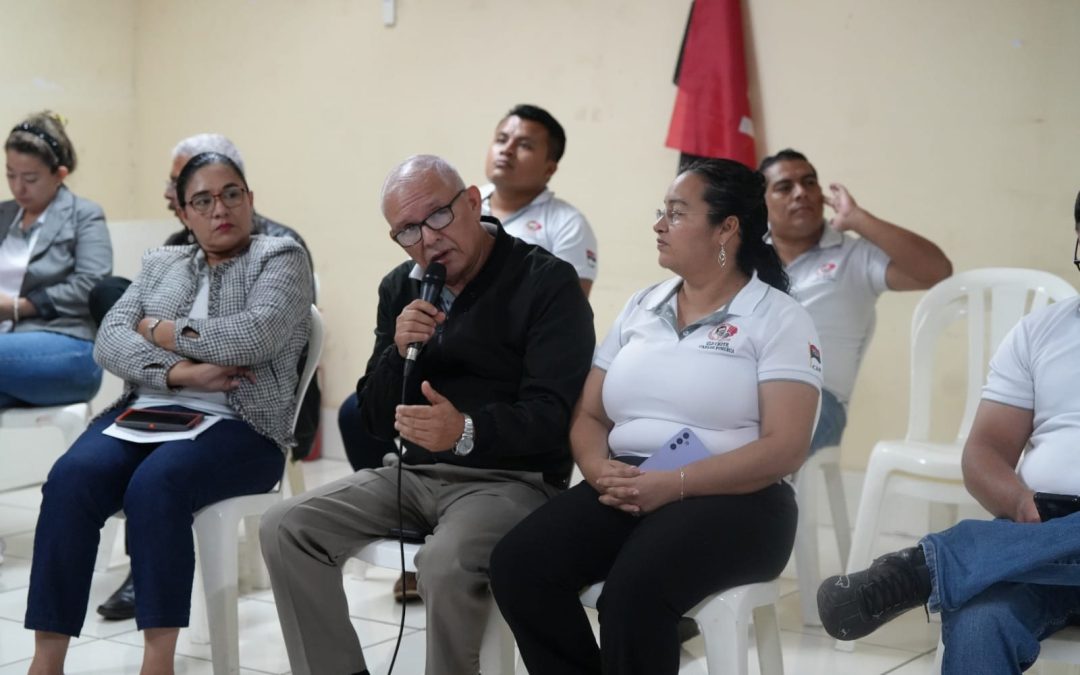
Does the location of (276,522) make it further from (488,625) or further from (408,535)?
(488,625)

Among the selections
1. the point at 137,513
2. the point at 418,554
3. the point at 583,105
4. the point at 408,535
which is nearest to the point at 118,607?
the point at 137,513

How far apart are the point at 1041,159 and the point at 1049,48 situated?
0.34 m

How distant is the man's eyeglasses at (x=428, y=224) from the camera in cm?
254

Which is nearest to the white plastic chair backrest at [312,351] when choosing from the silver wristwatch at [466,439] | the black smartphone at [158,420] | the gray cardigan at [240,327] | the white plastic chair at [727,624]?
the gray cardigan at [240,327]

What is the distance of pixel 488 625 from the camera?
2365mm

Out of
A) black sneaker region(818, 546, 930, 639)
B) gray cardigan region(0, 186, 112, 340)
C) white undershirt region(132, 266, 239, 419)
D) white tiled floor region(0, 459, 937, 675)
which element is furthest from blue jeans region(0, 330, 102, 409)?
black sneaker region(818, 546, 930, 639)

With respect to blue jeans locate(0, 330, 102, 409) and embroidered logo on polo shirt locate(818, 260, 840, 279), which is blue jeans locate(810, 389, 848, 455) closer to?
embroidered logo on polo shirt locate(818, 260, 840, 279)

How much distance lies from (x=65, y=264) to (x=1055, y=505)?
9.99 feet

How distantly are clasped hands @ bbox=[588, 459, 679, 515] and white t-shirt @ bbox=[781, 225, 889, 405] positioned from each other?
1.37m

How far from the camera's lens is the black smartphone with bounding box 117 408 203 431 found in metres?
2.84

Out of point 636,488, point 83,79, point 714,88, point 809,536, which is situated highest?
point 714,88

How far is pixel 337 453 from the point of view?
567cm

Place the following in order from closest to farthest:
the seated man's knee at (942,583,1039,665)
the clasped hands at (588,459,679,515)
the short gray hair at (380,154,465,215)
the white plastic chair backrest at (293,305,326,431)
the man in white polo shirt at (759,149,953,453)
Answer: the seated man's knee at (942,583,1039,665) < the clasped hands at (588,459,679,515) < the short gray hair at (380,154,465,215) < the white plastic chair backrest at (293,305,326,431) < the man in white polo shirt at (759,149,953,453)

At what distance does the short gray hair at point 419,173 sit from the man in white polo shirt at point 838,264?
4.25ft
